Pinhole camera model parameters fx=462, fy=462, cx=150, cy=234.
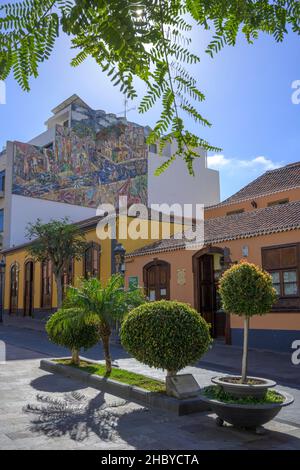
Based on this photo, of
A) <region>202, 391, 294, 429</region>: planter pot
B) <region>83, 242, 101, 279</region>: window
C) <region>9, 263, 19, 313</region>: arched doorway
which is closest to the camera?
<region>202, 391, 294, 429</region>: planter pot

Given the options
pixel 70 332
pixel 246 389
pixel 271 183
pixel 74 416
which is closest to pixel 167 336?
pixel 246 389

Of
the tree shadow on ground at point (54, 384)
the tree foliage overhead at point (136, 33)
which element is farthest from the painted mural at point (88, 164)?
the tree foliage overhead at point (136, 33)

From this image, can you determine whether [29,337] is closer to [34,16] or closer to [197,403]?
[197,403]

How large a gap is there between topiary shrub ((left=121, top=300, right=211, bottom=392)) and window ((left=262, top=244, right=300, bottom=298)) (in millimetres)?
7980

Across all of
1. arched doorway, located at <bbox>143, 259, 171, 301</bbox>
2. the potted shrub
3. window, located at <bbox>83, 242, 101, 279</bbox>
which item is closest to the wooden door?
arched doorway, located at <bbox>143, 259, 171, 301</bbox>

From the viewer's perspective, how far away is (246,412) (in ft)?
19.4

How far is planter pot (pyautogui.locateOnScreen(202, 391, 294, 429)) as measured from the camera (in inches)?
232

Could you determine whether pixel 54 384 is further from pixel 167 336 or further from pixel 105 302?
pixel 167 336

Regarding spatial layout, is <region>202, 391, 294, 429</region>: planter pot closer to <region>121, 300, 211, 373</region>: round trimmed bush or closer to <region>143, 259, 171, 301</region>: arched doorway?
<region>121, 300, 211, 373</region>: round trimmed bush

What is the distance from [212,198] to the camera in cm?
4319

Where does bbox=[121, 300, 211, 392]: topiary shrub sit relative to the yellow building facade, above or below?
below

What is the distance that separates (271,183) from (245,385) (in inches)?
807

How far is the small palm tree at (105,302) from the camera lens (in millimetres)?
9695
